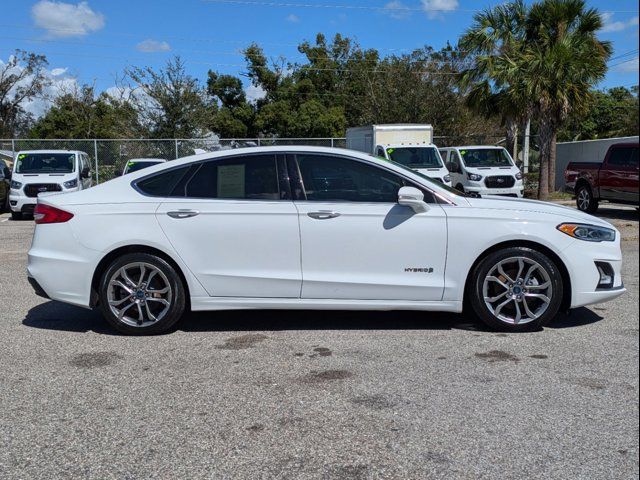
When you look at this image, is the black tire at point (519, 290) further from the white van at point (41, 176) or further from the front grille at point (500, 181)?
the front grille at point (500, 181)

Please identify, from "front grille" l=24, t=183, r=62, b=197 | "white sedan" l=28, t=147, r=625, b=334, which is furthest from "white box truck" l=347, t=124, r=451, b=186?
"white sedan" l=28, t=147, r=625, b=334

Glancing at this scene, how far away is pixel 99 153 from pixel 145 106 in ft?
21.8

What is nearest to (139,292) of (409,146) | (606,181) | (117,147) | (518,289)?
(518,289)

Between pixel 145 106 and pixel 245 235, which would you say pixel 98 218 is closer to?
pixel 245 235

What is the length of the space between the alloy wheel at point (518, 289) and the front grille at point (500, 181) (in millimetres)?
13961

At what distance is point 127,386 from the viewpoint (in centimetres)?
438

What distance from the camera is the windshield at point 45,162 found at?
17188 millimetres

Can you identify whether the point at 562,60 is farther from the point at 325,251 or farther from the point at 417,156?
the point at 325,251

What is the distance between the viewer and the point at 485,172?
62.6 ft

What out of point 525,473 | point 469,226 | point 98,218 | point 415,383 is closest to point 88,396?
point 98,218

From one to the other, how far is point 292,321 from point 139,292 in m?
1.46

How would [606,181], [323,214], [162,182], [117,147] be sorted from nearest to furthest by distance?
1. [323,214]
2. [162,182]
3. [606,181]
4. [117,147]

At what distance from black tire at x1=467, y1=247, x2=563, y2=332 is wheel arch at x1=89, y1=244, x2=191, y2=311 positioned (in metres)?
2.52

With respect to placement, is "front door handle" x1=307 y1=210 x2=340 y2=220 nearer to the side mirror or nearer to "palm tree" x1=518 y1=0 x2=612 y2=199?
the side mirror
